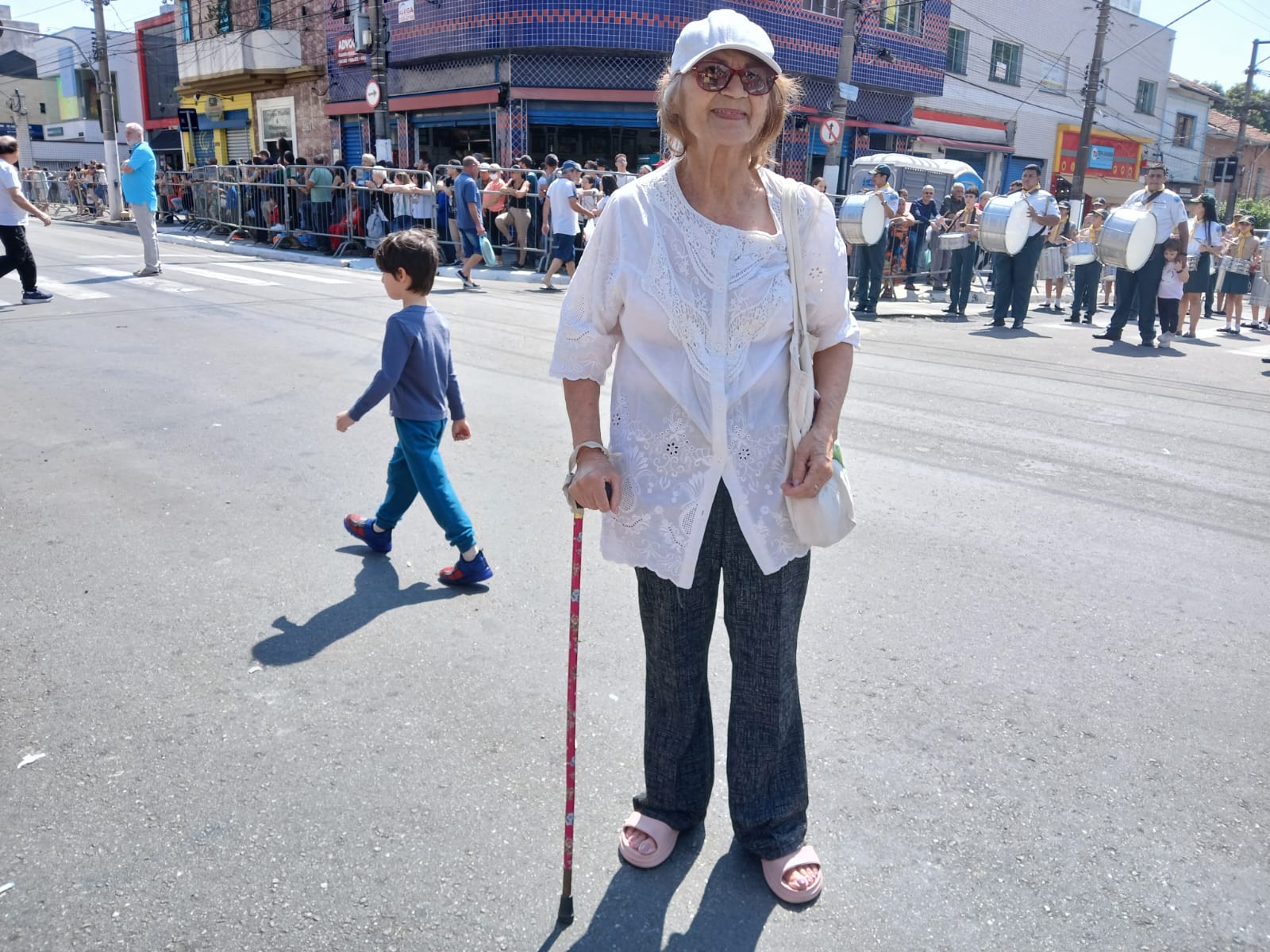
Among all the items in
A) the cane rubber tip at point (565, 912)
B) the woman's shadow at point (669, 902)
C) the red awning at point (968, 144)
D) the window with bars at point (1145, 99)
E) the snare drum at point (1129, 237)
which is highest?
the window with bars at point (1145, 99)

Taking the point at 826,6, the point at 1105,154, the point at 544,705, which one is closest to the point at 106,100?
the point at 826,6

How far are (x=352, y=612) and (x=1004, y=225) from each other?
1099 cm

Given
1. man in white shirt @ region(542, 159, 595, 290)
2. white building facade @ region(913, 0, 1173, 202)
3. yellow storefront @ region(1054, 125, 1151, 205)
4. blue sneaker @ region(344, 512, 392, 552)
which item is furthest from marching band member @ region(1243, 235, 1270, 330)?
yellow storefront @ region(1054, 125, 1151, 205)

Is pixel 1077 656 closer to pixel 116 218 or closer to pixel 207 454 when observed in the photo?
pixel 207 454

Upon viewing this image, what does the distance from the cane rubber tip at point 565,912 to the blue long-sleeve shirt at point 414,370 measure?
2.38m

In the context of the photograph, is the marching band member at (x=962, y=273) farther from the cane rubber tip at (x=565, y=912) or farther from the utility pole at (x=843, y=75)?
the cane rubber tip at (x=565, y=912)

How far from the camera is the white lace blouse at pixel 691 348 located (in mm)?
2211

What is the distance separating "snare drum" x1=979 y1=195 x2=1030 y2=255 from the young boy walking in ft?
33.4

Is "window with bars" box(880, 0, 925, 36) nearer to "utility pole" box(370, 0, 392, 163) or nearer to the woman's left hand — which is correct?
"utility pole" box(370, 0, 392, 163)

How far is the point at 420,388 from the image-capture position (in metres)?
4.23

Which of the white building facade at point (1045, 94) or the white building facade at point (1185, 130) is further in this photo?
the white building facade at point (1185, 130)

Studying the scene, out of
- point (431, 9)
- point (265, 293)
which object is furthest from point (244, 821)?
point (431, 9)

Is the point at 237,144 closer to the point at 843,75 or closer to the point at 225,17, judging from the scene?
the point at 225,17

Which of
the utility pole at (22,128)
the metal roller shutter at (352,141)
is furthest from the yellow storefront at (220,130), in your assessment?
the utility pole at (22,128)
